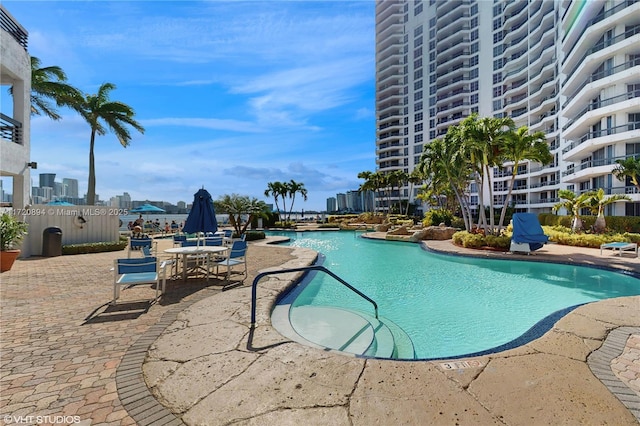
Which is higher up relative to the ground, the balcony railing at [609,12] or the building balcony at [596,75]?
the balcony railing at [609,12]

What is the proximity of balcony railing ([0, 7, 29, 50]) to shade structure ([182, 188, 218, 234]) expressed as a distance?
439 inches

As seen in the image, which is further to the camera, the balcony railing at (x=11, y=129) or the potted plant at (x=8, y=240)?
the balcony railing at (x=11, y=129)

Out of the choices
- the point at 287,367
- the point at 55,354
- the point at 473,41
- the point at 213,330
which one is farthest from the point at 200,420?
the point at 473,41

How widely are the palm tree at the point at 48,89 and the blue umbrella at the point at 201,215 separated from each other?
14.9 m

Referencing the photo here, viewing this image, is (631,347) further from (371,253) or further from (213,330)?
(371,253)

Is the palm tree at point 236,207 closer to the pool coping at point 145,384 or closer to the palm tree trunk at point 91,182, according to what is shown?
the palm tree trunk at point 91,182

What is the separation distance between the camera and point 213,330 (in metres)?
4.47

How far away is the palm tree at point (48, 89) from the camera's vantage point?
16455 millimetres

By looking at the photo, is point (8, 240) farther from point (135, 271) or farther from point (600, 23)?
point (600, 23)

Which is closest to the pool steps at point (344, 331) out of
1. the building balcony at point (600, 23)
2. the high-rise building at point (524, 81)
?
the high-rise building at point (524, 81)

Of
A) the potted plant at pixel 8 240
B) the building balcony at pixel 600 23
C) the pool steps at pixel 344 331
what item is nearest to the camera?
the pool steps at pixel 344 331

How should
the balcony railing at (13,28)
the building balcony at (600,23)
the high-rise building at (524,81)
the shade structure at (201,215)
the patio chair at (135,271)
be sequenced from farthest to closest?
1. the high-rise building at (524,81)
2. the building balcony at (600,23)
3. the balcony railing at (13,28)
4. the shade structure at (201,215)
5. the patio chair at (135,271)

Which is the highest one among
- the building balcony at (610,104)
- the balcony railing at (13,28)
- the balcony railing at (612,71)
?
→ the balcony railing at (612,71)

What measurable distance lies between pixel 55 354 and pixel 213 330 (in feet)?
6.05
